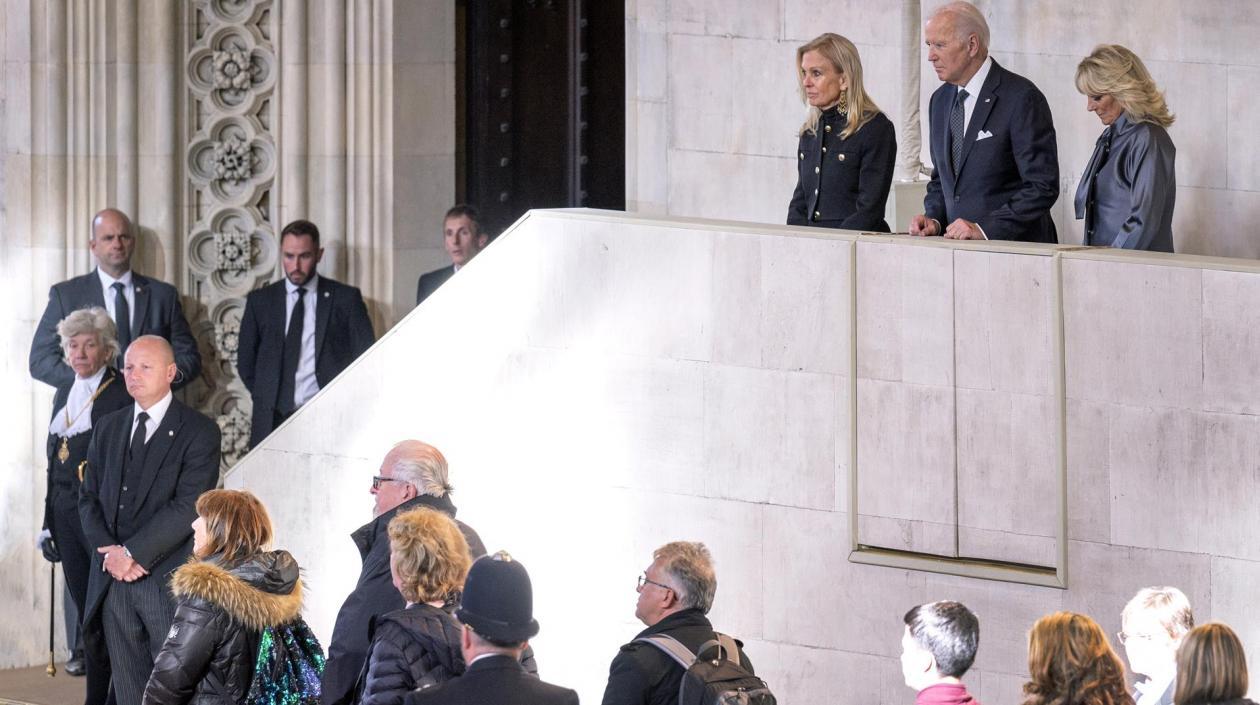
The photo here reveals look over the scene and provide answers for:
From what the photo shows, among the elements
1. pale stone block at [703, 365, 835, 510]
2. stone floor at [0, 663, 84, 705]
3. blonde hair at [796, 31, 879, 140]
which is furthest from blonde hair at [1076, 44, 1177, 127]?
stone floor at [0, 663, 84, 705]

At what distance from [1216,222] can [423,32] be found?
389 centimetres

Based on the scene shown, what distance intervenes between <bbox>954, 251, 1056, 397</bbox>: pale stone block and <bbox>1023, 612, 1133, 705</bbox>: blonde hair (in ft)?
4.67

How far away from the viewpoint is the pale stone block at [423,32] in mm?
9211

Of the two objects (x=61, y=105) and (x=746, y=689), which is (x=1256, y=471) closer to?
(x=746, y=689)

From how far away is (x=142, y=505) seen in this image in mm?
6969

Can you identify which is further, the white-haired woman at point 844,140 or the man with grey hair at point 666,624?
the white-haired woman at point 844,140

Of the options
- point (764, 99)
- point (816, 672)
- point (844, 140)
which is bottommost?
point (816, 672)

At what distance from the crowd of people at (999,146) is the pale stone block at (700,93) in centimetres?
203

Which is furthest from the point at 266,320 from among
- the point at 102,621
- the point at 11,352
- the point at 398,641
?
the point at 398,641

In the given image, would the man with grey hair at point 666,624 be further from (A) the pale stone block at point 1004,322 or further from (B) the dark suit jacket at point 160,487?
(B) the dark suit jacket at point 160,487

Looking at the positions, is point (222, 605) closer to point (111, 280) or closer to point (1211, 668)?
point (1211, 668)

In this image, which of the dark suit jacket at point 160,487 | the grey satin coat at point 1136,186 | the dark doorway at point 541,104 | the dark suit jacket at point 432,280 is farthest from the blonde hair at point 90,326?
the grey satin coat at point 1136,186

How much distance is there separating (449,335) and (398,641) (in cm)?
224

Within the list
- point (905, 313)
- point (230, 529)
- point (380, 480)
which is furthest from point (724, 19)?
point (230, 529)
